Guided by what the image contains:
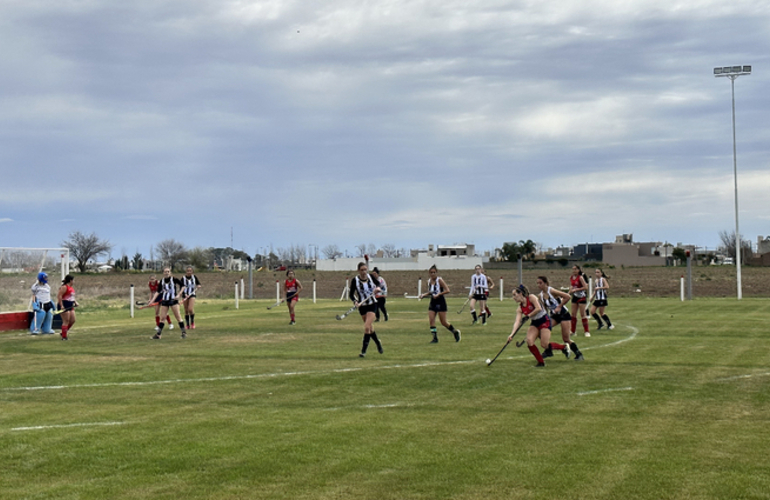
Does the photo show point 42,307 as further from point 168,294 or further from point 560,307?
point 560,307

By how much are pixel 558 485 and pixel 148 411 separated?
6394 millimetres

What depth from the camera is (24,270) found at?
29.5m

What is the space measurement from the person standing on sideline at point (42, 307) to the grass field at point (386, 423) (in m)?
7.07

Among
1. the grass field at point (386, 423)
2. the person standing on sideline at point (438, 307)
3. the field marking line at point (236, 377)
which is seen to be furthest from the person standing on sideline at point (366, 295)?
the person standing on sideline at point (438, 307)

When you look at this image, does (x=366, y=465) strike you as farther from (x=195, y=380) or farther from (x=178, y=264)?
(x=178, y=264)

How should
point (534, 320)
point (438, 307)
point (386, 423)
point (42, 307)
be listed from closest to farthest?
point (386, 423) < point (534, 320) < point (438, 307) < point (42, 307)

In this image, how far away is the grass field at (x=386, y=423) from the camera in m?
7.19

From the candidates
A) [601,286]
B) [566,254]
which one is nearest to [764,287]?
[601,286]

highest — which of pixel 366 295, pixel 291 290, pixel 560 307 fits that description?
pixel 366 295

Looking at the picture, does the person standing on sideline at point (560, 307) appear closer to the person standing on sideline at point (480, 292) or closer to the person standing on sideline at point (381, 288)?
→ the person standing on sideline at point (381, 288)

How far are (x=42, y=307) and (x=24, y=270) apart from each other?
4.52 m

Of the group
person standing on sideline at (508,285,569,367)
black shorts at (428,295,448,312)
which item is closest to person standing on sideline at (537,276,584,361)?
person standing on sideline at (508,285,569,367)

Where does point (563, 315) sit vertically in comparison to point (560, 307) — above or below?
below

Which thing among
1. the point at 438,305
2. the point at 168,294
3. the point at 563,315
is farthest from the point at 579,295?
the point at 168,294
